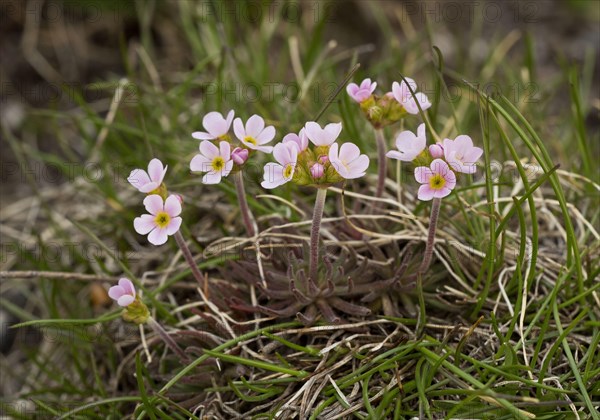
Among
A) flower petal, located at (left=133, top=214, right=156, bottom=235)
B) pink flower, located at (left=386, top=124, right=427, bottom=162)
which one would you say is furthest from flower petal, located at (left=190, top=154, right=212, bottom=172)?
pink flower, located at (left=386, top=124, right=427, bottom=162)

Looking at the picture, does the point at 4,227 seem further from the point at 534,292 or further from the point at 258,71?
the point at 534,292

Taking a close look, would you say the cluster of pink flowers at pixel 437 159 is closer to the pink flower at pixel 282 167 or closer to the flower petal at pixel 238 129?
the pink flower at pixel 282 167

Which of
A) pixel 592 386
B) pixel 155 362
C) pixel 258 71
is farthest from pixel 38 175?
pixel 592 386

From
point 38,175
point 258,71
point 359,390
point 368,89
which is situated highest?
point 368,89

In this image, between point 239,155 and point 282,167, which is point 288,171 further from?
point 239,155

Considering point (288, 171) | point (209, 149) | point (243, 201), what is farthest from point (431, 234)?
point (209, 149)
